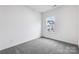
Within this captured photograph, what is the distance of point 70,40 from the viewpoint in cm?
346

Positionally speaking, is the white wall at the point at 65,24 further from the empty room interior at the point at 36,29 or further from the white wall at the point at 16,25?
the white wall at the point at 16,25

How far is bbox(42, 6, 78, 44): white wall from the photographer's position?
10.7 feet

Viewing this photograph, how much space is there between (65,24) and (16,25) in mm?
2879

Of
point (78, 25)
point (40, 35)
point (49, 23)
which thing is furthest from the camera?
point (40, 35)

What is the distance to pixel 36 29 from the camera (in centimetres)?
475

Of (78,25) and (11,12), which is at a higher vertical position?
(11,12)

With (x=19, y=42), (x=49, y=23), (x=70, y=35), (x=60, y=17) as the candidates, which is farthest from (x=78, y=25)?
(x=19, y=42)

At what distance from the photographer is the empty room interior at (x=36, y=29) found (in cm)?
262

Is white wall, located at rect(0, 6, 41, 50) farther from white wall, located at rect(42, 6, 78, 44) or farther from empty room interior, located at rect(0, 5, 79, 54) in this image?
white wall, located at rect(42, 6, 78, 44)

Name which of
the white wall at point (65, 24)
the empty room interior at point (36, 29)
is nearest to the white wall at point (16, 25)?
the empty room interior at point (36, 29)

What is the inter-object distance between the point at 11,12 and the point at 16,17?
36 centimetres

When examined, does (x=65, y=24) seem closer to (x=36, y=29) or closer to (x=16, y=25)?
(x=36, y=29)

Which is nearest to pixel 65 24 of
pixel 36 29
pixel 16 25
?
pixel 36 29

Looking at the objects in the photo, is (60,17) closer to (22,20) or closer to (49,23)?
(49,23)
